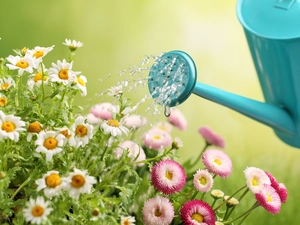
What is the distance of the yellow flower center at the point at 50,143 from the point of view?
496 millimetres

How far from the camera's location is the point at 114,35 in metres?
1.11

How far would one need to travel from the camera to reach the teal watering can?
0.59m

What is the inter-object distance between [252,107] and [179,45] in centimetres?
49

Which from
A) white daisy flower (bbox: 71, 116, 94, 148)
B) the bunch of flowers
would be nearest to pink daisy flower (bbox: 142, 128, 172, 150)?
the bunch of flowers

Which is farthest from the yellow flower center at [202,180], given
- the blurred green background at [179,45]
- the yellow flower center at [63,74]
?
the blurred green background at [179,45]

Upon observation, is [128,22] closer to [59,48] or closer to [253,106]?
[59,48]

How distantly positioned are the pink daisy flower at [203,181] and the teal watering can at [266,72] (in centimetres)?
9

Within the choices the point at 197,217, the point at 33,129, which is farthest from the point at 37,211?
the point at 197,217

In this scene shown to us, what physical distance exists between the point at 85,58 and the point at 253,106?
52cm

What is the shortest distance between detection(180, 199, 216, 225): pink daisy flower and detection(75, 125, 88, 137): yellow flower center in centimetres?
16

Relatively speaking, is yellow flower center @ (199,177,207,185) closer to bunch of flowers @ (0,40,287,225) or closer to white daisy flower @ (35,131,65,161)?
bunch of flowers @ (0,40,287,225)

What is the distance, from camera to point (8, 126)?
0.49 m

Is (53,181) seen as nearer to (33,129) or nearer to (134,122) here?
(33,129)

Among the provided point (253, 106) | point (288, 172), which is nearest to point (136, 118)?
point (253, 106)
